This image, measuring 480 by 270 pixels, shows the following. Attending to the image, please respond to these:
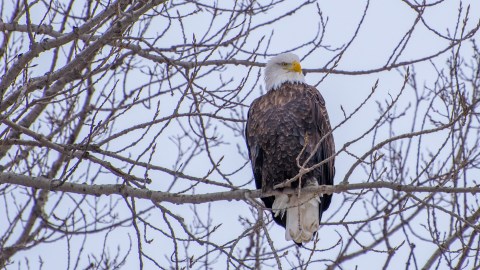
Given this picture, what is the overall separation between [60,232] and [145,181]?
1300 mm

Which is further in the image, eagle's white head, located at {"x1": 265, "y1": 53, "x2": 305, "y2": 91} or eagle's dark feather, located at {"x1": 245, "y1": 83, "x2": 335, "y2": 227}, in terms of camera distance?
eagle's white head, located at {"x1": 265, "y1": 53, "x2": 305, "y2": 91}

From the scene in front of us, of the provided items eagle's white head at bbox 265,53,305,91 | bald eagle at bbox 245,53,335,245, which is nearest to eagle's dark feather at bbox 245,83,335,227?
bald eagle at bbox 245,53,335,245

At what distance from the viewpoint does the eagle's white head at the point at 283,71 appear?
17.9ft

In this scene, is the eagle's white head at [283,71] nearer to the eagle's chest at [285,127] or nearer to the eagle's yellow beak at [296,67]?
the eagle's yellow beak at [296,67]

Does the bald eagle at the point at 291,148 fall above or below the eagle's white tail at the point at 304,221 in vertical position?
above

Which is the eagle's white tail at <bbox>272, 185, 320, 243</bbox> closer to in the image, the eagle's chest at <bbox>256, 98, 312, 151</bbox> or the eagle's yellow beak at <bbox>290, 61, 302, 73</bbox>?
the eagle's chest at <bbox>256, 98, 312, 151</bbox>

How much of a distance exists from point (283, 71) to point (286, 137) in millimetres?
656

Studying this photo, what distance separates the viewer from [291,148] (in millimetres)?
5000

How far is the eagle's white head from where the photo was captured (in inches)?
215

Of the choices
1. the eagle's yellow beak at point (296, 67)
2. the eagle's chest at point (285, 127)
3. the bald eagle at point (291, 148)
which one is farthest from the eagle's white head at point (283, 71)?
the eagle's chest at point (285, 127)

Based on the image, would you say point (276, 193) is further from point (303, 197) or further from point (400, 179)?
point (400, 179)

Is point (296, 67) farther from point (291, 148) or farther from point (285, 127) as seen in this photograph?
point (291, 148)

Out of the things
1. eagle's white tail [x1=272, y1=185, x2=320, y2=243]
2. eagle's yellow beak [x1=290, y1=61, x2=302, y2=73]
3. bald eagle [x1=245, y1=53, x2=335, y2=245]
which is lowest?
eagle's white tail [x1=272, y1=185, x2=320, y2=243]

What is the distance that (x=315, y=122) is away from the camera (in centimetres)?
508
